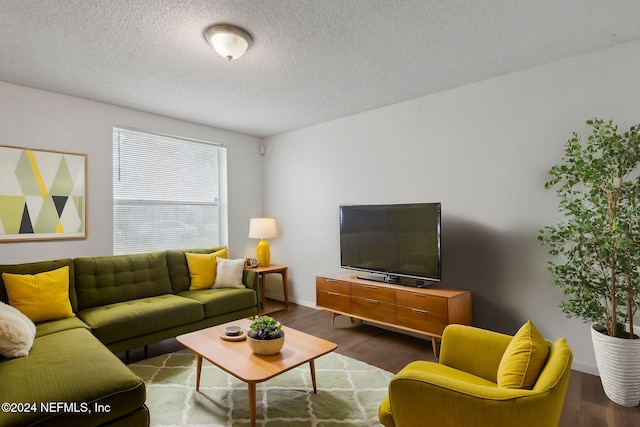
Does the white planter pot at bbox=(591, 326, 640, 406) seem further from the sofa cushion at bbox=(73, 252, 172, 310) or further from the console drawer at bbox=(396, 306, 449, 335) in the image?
the sofa cushion at bbox=(73, 252, 172, 310)

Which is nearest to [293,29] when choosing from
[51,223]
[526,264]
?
[526,264]

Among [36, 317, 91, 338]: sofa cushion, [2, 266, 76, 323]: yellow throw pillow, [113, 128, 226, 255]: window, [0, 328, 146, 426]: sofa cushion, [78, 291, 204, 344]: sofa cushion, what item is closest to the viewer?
[0, 328, 146, 426]: sofa cushion

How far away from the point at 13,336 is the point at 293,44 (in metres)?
2.60

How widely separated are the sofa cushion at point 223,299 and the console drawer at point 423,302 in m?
1.64

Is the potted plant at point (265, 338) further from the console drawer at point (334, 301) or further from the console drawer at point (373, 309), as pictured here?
the console drawer at point (334, 301)

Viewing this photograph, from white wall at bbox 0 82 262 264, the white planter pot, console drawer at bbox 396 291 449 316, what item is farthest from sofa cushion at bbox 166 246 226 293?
the white planter pot

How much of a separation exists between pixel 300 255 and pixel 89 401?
3314mm

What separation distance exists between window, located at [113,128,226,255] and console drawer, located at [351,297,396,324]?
2.37 metres

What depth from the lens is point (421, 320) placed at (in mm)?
3014

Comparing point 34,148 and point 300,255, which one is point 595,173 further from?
point 34,148

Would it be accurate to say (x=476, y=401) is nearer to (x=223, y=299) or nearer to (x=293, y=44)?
(x=293, y=44)

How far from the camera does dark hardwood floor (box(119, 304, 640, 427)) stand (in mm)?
2092

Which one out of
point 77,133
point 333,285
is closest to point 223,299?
point 333,285

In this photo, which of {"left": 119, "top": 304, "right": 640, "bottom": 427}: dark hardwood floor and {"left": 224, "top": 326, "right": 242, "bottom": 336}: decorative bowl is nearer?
{"left": 119, "top": 304, "right": 640, "bottom": 427}: dark hardwood floor
